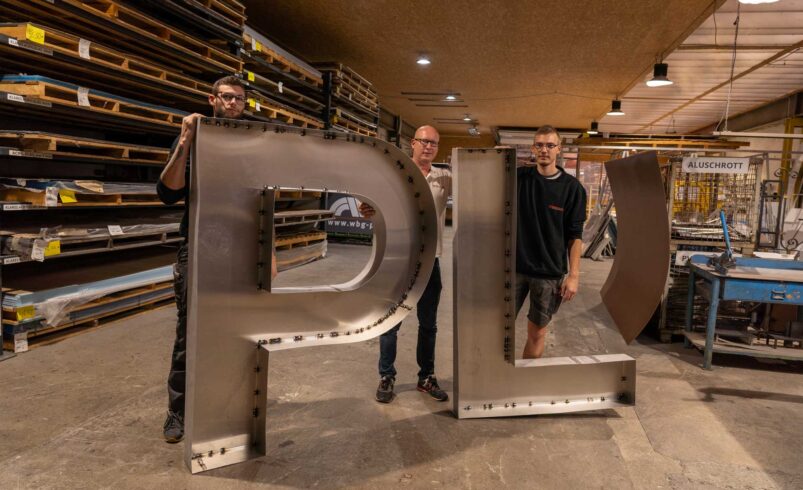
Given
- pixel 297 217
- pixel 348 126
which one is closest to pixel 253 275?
pixel 297 217

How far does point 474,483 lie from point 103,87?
5274mm

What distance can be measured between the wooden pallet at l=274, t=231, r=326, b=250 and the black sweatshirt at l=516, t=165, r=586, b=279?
5.55 metres

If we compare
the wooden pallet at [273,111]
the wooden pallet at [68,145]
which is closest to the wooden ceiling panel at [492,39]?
the wooden pallet at [273,111]

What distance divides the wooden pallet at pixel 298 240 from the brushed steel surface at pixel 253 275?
5.64m

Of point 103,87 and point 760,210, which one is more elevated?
point 103,87

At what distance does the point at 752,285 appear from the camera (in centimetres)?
421

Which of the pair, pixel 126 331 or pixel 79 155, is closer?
pixel 79 155

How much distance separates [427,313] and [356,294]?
800 millimetres

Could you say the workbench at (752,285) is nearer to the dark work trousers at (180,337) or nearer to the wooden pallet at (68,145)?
the dark work trousers at (180,337)

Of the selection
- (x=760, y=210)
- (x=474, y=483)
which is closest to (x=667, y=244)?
(x=474, y=483)

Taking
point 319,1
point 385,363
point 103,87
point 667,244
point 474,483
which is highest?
point 319,1

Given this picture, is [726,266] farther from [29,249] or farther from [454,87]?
[454,87]

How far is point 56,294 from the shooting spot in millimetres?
4426

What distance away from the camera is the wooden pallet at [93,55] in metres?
3.77
